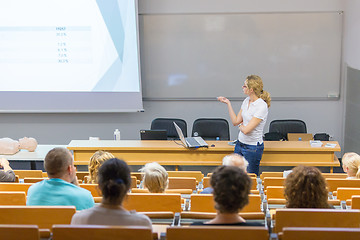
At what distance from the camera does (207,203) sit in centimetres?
311

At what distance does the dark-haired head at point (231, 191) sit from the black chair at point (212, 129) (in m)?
4.11

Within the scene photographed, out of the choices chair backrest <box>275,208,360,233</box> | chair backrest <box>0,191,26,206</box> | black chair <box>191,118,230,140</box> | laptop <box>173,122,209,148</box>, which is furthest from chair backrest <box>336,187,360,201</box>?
black chair <box>191,118,230,140</box>

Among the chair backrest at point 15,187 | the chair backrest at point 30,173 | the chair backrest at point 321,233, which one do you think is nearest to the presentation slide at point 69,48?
the chair backrest at point 30,173

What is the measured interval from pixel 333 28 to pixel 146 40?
308 cm

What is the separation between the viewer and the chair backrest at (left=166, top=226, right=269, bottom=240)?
2223 mm

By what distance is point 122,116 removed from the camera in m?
8.13

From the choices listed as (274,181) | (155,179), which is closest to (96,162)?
(155,179)

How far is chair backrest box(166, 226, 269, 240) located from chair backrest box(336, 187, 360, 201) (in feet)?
5.01

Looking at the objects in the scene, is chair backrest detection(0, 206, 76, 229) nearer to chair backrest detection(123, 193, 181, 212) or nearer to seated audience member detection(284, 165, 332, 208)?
chair backrest detection(123, 193, 181, 212)

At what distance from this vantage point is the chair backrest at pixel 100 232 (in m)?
2.26

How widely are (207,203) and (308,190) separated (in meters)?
0.69

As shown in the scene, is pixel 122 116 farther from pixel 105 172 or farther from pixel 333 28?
pixel 105 172

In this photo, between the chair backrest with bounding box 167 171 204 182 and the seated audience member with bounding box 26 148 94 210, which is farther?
the chair backrest with bounding box 167 171 204 182

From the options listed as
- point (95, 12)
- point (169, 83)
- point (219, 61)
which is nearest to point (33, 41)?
point (95, 12)
